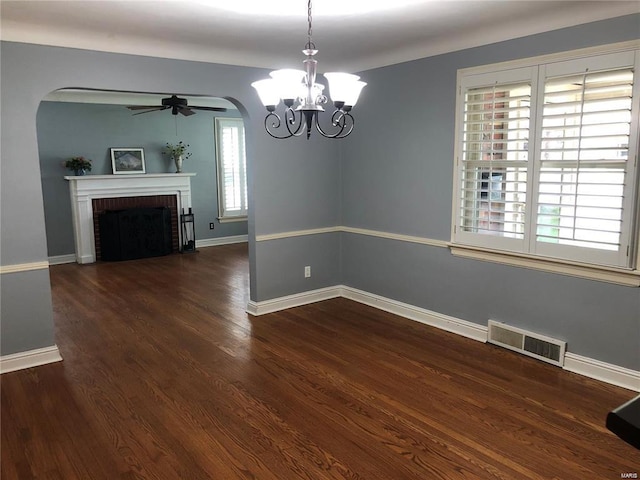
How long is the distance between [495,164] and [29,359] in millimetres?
3860

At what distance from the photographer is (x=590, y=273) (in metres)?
3.24

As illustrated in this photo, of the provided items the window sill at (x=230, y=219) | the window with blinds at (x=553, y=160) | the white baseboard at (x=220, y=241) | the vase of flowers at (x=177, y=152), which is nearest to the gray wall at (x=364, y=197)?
the window with blinds at (x=553, y=160)

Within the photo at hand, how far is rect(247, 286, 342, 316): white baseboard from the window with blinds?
1750mm

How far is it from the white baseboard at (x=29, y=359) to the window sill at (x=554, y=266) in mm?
3326

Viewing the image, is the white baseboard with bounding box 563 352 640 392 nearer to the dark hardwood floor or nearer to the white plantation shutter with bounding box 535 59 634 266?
the dark hardwood floor

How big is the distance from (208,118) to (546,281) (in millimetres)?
6616

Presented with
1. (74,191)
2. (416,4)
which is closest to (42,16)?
(416,4)

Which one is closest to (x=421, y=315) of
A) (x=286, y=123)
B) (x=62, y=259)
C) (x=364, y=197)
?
(x=364, y=197)

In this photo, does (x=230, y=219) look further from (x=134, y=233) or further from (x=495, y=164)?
(x=495, y=164)

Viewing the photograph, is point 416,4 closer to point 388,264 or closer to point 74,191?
point 388,264

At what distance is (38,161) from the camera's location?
335 centimetres

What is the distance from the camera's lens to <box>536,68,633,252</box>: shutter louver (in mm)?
3004

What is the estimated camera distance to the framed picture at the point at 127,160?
7.55 metres

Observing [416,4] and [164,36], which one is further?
[164,36]
